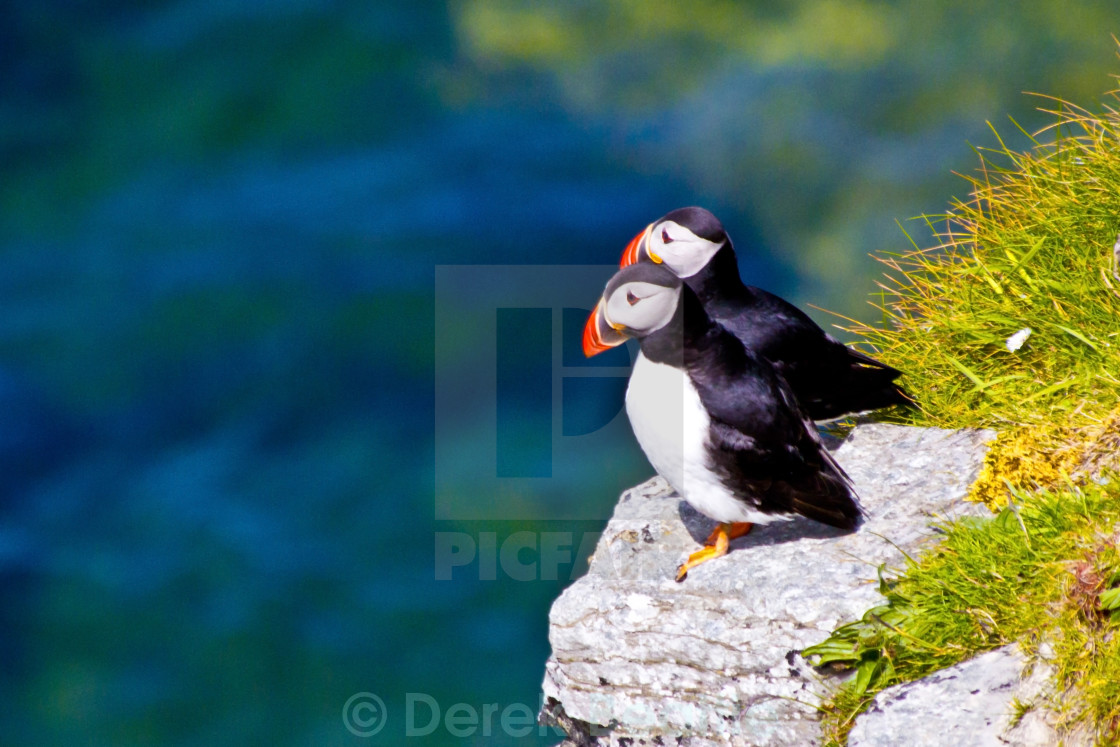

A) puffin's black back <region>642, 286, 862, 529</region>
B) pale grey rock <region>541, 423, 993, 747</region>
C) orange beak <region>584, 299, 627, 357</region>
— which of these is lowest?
pale grey rock <region>541, 423, 993, 747</region>

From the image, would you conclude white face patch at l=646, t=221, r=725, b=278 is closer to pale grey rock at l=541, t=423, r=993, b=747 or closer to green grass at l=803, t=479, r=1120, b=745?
pale grey rock at l=541, t=423, r=993, b=747

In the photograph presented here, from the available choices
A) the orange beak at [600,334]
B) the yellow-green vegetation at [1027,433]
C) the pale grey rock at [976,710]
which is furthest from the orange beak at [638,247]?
the pale grey rock at [976,710]

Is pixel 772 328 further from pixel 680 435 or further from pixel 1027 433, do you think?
pixel 1027 433

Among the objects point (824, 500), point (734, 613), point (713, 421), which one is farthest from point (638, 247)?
point (734, 613)

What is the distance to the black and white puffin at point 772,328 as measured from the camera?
168 inches

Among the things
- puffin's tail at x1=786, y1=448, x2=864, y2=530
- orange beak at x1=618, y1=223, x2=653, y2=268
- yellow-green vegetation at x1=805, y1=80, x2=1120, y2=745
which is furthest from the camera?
orange beak at x1=618, y1=223, x2=653, y2=268

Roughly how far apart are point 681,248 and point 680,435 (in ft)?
3.67

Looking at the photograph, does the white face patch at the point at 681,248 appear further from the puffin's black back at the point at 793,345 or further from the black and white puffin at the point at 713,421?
the black and white puffin at the point at 713,421

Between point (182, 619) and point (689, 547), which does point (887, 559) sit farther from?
point (182, 619)

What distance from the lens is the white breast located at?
3754 mm

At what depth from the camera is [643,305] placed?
12.4 feet

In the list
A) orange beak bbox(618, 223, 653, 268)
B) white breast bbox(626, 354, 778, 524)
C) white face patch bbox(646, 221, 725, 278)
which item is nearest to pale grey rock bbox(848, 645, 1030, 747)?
white breast bbox(626, 354, 778, 524)

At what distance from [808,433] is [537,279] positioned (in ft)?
14.0

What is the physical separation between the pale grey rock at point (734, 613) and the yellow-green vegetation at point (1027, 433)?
0.14 metres
